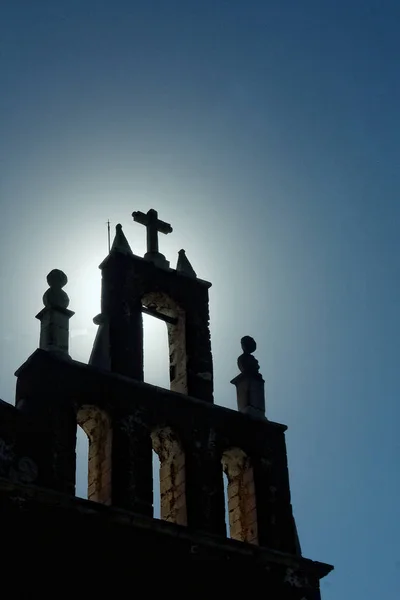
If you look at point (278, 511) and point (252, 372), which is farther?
point (252, 372)

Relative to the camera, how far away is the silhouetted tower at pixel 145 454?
15.0 meters

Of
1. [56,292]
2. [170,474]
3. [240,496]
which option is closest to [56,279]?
[56,292]

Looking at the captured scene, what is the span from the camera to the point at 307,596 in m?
16.5

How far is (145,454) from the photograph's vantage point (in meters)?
16.3

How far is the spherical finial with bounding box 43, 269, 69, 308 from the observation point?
55.3ft

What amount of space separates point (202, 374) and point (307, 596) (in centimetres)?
369

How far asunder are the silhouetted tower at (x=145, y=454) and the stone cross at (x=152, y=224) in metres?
0.35

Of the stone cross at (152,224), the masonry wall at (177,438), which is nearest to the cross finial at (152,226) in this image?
the stone cross at (152,224)

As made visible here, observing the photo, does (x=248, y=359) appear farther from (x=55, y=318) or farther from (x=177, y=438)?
(x=55, y=318)

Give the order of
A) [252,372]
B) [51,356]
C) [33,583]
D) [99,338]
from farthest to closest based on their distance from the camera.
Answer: [252,372] → [99,338] → [51,356] → [33,583]

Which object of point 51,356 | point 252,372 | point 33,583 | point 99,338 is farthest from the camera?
point 252,372

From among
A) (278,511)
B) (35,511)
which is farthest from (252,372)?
(35,511)

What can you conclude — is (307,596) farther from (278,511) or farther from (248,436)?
(248,436)

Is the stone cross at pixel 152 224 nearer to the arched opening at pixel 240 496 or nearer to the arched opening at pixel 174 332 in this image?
the arched opening at pixel 174 332
